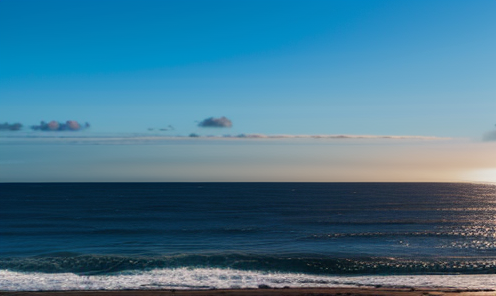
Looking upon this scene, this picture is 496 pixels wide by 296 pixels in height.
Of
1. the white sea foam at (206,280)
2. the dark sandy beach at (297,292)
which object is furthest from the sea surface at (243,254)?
the dark sandy beach at (297,292)

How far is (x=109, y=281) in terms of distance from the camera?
106 feet

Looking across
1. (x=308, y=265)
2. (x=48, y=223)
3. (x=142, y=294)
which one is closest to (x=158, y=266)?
(x=142, y=294)

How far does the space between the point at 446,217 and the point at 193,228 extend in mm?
50645

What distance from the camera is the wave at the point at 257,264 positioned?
119 feet

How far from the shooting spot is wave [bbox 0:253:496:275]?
119 ft

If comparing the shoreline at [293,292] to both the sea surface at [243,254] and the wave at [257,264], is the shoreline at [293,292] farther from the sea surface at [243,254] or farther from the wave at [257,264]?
the wave at [257,264]

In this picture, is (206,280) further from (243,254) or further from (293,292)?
(243,254)

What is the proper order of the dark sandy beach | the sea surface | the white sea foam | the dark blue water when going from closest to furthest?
the dark sandy beach < the white sea foam < the sea surface < the dark blue water

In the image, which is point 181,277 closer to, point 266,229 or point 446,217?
point 266,229

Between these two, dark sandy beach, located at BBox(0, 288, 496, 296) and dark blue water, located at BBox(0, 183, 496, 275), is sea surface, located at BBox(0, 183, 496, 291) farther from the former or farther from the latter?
dark sandy beach, located at BBox(0, 288, 496, 296)

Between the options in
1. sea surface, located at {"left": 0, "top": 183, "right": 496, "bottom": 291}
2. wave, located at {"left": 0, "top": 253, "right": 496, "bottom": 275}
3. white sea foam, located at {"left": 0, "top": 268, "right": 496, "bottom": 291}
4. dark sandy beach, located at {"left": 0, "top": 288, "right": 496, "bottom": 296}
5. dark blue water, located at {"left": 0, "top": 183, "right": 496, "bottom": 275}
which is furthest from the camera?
dark blue water, located at {"left": 0, "top": 183, "right": 496, "bottom": 275}

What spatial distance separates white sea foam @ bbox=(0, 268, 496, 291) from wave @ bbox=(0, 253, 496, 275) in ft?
5.08

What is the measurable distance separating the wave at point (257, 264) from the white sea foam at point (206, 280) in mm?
1548

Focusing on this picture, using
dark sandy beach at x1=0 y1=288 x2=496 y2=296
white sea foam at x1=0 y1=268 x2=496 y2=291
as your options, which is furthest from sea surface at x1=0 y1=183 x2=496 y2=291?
dark sandy beach at x1=0 y1=288 x2=496 y2=296
